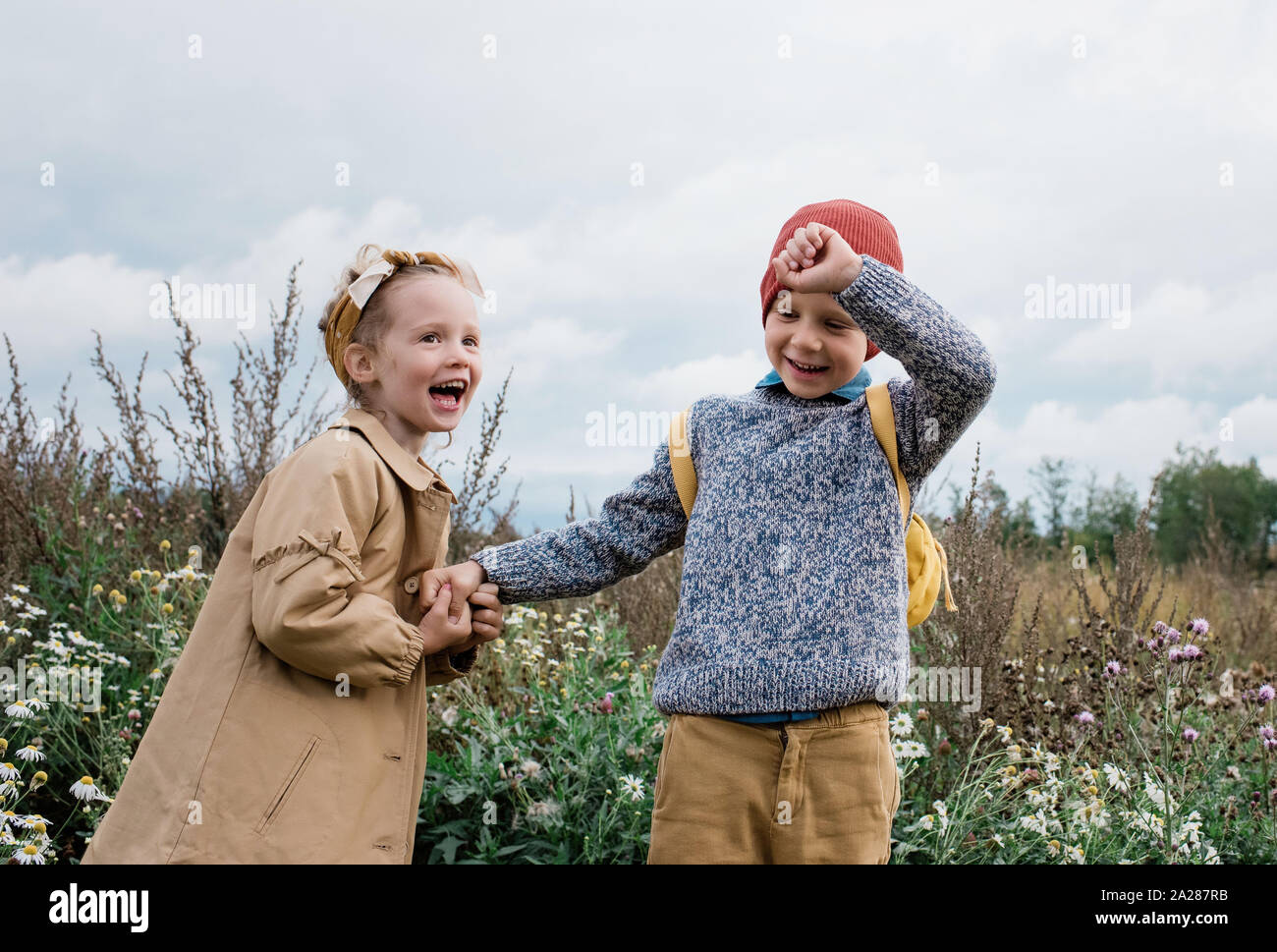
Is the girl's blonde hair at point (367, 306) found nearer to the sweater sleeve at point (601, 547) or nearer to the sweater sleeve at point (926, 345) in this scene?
the sweater sleeve at point (601, 547)

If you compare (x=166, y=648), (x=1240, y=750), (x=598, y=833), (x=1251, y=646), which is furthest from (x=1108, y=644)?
(x=166, y=648)

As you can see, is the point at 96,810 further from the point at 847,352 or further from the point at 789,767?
the point at 847,352

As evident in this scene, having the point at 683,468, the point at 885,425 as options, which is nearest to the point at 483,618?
the point at 683,468

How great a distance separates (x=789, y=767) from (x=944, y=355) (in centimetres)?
87

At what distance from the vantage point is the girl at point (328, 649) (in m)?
2.01

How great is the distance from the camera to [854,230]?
92.7 inches

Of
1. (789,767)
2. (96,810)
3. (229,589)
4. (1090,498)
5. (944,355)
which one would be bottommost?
(96,810)

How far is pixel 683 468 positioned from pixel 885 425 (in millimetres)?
489

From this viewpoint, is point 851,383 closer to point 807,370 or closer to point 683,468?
point 807,370

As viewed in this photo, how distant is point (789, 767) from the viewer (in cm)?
206

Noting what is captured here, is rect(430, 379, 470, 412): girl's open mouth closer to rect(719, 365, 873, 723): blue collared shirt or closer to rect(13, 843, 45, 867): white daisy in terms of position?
rect(719, 365, 873, 723): blue collared shirt

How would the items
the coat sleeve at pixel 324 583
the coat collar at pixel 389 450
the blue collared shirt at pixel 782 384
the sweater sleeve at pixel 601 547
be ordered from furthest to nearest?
Answer: the sweater sleeve at pixel 601 547 < the coat collar at pixel 389 450 < the blue collared shirt at pixel 782 384 < the coat sleeve at pixel 324 583

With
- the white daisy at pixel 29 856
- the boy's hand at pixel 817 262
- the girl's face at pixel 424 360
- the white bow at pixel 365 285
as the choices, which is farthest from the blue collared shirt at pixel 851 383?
the white daisy at pixel 29 856

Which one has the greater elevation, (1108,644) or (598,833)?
(1108,644)
